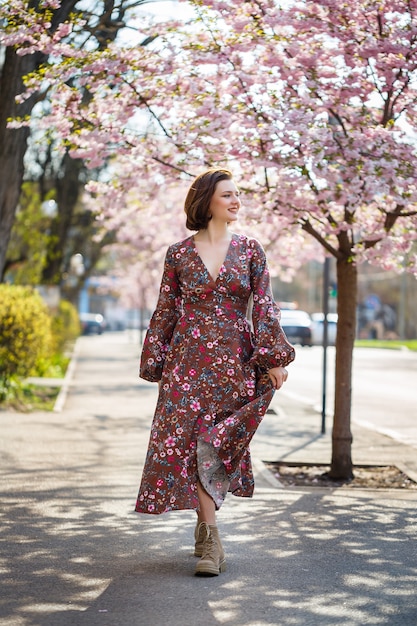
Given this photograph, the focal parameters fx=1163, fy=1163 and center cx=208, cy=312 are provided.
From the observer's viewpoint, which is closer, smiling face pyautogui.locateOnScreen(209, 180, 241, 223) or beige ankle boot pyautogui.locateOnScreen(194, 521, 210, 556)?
beige ankle boot pyautogui.locateOnScreen(194, 521, 210, 556)

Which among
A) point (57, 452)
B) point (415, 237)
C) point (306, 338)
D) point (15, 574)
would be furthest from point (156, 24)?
point (306, 338)

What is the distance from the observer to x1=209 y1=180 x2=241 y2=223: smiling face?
5.89m

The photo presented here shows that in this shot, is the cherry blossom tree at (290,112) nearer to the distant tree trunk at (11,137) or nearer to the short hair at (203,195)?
the distant tree trunk at (11,137)

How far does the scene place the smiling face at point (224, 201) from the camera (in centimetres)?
589

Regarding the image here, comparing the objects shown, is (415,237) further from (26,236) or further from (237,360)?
(26,236)

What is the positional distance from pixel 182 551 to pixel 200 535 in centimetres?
38

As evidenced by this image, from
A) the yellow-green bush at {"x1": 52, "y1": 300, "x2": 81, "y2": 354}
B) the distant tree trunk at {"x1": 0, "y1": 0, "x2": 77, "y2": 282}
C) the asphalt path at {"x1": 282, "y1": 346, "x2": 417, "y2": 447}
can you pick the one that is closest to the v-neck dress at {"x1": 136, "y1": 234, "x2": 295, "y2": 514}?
the distant tree trunk at {"x1": 0, "y1": 0, "x2": 77, "y2": 282}

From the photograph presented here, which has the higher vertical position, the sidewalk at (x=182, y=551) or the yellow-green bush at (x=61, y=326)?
the yellow-green bush at (x=61, y=326)

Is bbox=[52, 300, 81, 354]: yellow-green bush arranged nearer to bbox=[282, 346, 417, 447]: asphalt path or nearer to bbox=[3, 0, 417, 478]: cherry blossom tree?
bbox=[282, 346, 417, 447]: asphalt path

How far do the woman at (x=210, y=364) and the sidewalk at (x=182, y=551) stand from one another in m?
0.39

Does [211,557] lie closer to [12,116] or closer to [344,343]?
[344,343]

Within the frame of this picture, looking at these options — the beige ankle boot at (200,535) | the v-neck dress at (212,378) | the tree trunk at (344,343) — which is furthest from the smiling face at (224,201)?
the tree trunk at (344,343)

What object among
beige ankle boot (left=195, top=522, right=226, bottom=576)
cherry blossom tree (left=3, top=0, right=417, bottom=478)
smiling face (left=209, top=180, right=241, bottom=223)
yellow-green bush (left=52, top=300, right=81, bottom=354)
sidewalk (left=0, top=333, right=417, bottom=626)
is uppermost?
cherry blossom tree (left=3, top=0, right=417, bottom=478)

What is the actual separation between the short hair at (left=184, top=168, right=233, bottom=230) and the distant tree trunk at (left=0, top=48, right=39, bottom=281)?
5593 millimetres
